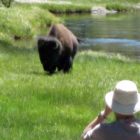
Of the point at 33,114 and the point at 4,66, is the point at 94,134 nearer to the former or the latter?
the point at 33,114

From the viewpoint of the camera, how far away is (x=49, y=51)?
55.4 ft

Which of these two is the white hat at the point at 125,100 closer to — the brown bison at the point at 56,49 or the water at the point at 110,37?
the brown bison at the point at 56,49

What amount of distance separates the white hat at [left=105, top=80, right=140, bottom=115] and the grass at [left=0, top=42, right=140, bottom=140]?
306 cm

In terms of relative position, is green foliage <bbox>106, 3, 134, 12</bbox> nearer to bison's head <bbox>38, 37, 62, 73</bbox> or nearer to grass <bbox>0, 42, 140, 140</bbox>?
grass <bbox>0, 42, 140, 140</bbox>

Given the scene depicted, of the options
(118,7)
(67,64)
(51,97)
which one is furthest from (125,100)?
(118,7)

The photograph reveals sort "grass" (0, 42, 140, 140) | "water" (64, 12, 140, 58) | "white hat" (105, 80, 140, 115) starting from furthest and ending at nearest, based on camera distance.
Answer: "water" (64, 12, 140, 58) < "grass" (0, 42, 140, 140) < "white hat" (105, 80, 140, 115)

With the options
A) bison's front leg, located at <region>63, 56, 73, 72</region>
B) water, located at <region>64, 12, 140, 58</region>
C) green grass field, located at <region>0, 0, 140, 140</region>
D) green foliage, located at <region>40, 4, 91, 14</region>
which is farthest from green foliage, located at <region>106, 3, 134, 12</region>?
bison's front leg, located at <region>63, 56, 73, 72</region>

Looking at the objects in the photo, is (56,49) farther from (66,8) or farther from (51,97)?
(66,8)

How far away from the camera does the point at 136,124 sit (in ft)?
19.1

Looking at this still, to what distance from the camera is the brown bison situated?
1666 centimetres

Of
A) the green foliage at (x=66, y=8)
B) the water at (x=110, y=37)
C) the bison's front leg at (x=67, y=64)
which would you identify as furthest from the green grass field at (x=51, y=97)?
the green foliage at (x=66, y=8)

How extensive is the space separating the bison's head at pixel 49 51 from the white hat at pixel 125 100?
1073 centimetres

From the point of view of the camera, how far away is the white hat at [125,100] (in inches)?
223

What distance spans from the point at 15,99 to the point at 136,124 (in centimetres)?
592
